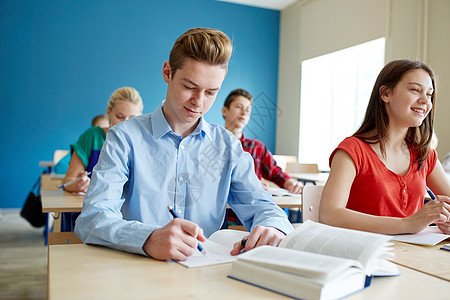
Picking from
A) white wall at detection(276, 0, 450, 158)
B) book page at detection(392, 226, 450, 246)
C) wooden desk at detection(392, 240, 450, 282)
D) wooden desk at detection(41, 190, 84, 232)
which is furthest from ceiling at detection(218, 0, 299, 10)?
wooden desk at detection(392, 240, 450, 282)

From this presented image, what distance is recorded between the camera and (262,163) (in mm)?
3021

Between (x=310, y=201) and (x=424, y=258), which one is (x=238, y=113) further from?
(x=424, y=258)

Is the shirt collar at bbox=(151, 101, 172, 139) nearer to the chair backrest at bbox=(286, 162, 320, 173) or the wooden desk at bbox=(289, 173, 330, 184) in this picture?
the wooden desk at bbox=(289, 173, 330, 184)

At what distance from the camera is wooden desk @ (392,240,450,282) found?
894 mm

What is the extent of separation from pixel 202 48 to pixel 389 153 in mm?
864

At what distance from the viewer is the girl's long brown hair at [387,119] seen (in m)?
1.53

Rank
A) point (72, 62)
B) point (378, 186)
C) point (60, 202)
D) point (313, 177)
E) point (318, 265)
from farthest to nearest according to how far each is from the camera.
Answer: point (72, 62) → point (313, 177) → point (60, 202) → point (378, 186) → point (318, 265)

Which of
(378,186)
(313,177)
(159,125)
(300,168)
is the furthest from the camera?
(300,168)

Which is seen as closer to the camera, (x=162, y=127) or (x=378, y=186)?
(x=162, y=127)

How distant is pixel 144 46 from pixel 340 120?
2.93 metres

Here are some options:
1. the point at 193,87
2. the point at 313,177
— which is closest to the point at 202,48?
the point at 193,87

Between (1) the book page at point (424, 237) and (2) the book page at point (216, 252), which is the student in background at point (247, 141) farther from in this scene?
(2) the book page at point (216, 252)

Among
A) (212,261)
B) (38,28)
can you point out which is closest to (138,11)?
(38,28)

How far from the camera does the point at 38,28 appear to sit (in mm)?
5367
